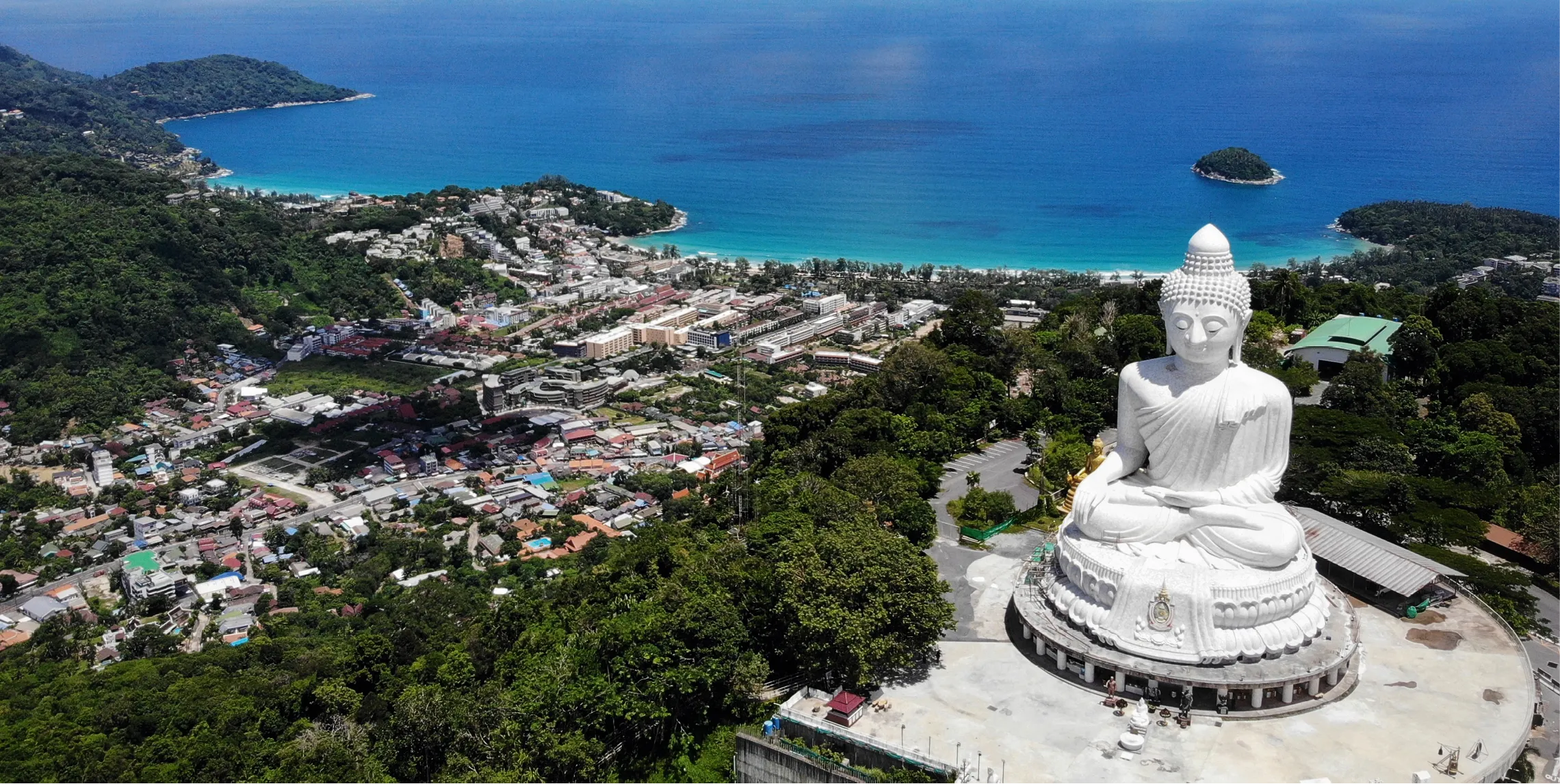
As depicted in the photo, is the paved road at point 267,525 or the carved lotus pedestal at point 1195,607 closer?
the carved lotus pedestal at point 1195,607

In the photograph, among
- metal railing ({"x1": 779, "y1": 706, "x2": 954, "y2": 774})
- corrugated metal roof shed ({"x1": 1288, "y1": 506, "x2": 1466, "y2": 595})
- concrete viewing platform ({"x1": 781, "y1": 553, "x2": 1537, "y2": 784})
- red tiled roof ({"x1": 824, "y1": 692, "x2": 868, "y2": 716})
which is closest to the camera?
concrete viewing platform ({"x1": 781, "y1": 553, "x2": 1537, "y2": 784})

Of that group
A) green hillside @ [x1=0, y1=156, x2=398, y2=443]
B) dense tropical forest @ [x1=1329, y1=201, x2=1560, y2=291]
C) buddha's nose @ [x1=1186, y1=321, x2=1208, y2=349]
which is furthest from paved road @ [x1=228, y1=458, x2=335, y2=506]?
dense tropical forest @ [x1=1329, y1=201, x2=1560, y2=291]

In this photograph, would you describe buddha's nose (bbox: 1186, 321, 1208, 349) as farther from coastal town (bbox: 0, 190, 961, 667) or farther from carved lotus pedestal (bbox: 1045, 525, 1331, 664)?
coastal town (bbox: 0, 190, 961, 667)

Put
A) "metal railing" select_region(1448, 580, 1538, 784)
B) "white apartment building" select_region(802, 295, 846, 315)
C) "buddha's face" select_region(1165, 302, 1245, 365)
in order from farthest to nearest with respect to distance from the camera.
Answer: "white apartment building" select_region(802, 295, 846, 315), "buddha's face" select_region(1165, 302, 1245, 365), "metal railing" select_region(1448, 580, 1538, 784)

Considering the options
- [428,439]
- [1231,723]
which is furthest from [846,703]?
[428,439]

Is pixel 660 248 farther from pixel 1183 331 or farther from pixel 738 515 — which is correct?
pixel 1183 331

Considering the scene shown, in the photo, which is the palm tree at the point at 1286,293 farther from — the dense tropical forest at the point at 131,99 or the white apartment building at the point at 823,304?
the dense tropical forest at the point at 131,99

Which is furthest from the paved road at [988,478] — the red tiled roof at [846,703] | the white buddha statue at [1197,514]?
the red tiled roof at [846,703]
